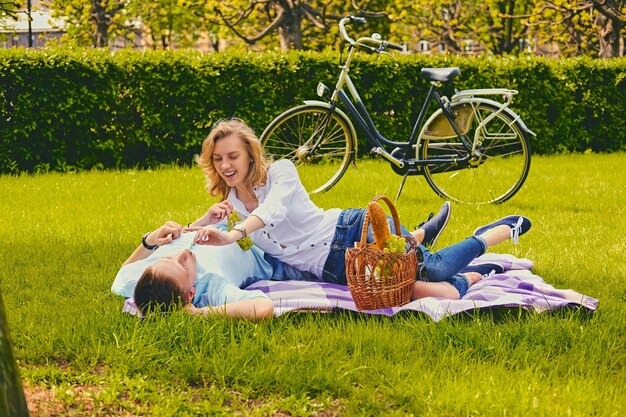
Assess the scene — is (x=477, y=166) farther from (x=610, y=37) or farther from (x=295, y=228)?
(x=610, y=37)

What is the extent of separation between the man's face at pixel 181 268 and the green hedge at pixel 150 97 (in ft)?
23.3

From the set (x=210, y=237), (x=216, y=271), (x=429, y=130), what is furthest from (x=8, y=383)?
(x=429, y=130)

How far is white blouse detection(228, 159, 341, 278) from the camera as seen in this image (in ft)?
17.4

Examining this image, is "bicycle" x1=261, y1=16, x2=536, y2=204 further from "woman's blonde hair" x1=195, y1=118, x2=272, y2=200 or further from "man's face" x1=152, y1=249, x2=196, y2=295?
"man's face" x1=152, y1=249, x2=196, y2=295

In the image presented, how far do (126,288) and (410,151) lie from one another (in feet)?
13.4

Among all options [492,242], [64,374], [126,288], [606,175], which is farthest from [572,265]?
[606,175]

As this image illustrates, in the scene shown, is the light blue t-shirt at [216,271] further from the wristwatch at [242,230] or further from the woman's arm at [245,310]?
the wristwatch at [242,230]

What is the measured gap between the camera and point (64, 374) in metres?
3.82

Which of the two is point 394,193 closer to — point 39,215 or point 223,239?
point 39,215

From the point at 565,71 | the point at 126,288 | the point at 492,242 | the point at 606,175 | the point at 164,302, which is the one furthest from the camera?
the point at 565,71

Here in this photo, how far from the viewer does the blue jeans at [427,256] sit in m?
A: 5.04

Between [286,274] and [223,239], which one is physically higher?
[223,239]

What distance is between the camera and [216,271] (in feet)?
16.4

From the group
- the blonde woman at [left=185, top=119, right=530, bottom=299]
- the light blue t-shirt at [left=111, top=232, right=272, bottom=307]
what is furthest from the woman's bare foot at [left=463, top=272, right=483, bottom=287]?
the light blue t-shirt at [left=111, top=232, right=272, bottom=307]
